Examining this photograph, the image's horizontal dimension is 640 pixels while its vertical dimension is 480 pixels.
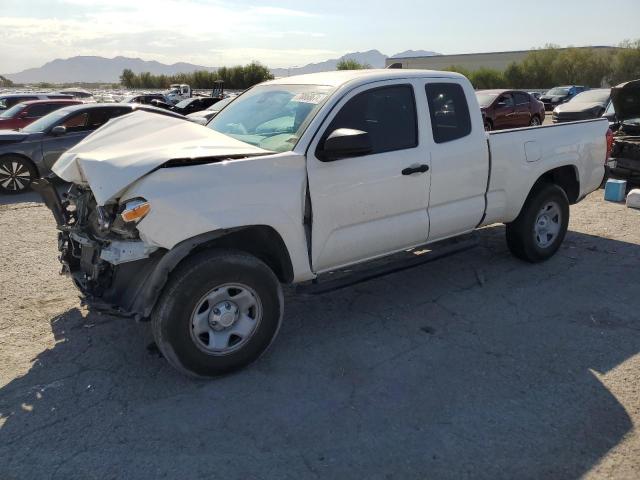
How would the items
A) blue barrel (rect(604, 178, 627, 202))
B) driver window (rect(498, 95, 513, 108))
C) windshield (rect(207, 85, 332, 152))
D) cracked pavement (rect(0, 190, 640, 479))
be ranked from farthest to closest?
driver window (rect(498, 95, 513, 108)) → blue barrel (rect(604, 178, 627, 202)) → windshield (rect(207, 85, 332, 152)) → cracked pavement (rect(0, 190, 640, 479))

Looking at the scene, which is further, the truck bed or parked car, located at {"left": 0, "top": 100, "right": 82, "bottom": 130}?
parked car, located at {"left": 0, "top": 100, "right": 82, "bottom": 130}

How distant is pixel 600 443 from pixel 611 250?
3864 mm

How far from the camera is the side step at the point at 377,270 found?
4027mm

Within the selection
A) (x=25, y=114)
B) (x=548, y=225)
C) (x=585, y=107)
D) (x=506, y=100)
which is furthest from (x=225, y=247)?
(x=585, y=107)

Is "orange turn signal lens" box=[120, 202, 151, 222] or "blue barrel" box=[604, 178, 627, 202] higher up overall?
"orange turn signal lens" box=[120, 202, 151, 222]

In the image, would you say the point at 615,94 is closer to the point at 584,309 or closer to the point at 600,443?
the point at 584,309

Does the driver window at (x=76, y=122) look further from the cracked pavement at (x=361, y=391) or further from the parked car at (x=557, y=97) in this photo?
the parked car at (x=557, y=97)

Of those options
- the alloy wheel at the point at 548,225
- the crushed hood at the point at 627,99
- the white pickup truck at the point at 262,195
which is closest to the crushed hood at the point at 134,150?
the white pickup truck at the point at 262,195

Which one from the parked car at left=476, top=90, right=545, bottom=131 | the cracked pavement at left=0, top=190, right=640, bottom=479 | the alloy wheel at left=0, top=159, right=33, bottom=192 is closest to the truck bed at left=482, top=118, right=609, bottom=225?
the cracked pavement at left=0, top=190, right=640, bottom=479

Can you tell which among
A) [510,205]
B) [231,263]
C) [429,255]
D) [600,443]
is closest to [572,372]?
[600,443]

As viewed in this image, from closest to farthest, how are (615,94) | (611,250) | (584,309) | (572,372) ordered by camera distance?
(572,372) → (584,309) → (611,250) → (615,94)

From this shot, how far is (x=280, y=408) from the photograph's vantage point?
10.9ft

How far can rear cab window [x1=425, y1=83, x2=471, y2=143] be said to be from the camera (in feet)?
14.8

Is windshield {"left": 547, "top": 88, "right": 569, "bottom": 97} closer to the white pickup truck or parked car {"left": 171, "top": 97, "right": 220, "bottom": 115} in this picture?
parked car {"left": 171, "top": 97, "right": 220, "bottom": 115}
